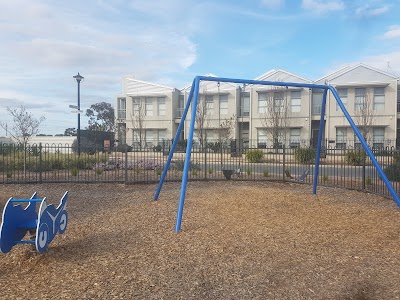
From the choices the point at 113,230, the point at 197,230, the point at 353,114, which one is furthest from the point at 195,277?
the point at 353,114

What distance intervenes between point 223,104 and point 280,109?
7.14 m

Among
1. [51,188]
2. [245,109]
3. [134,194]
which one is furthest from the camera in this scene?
[245,109]

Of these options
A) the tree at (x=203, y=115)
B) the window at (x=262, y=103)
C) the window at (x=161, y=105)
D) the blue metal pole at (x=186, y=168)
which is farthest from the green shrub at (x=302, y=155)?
the window at (x=161, y=105)

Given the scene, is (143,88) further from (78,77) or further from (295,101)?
(78,77)

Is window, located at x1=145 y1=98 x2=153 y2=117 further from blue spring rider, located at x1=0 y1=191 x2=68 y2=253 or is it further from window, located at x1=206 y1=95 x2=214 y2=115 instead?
blue spring rider, located at x1=0 y1=191 x2=68 y2=253

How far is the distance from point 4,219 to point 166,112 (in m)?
40.6

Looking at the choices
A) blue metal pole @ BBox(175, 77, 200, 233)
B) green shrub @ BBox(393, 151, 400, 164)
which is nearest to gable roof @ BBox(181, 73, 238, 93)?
green shrub @ BBox(393, 151, 400, 164)

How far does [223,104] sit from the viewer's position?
138 feet

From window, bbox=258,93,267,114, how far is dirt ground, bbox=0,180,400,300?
Answer: 31739mm

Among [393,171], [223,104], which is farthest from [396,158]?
[223,104]

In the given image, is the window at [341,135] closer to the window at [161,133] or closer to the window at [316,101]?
the window at [316,101]

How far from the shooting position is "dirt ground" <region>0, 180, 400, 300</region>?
3.76 metres

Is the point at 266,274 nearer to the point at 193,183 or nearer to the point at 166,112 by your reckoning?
the point at 193,183

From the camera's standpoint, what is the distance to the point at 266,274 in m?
4.16
